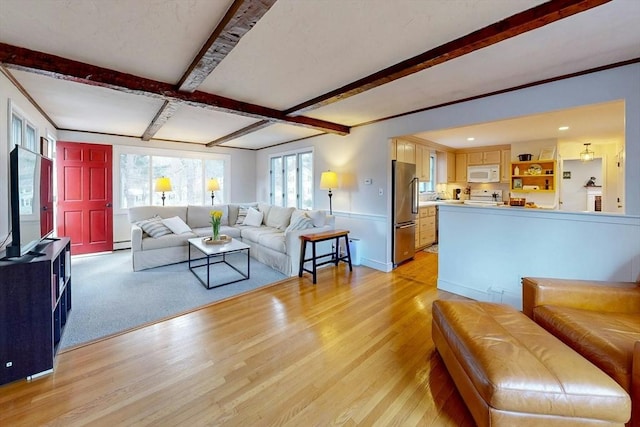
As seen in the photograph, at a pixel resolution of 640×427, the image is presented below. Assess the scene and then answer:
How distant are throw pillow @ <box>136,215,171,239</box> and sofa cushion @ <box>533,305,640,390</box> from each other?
194 inches

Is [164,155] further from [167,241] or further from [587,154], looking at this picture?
[587,154]

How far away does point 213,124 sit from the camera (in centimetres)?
462

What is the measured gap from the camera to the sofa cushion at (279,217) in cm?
505

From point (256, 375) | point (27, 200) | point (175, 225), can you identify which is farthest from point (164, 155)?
point (256, 375)

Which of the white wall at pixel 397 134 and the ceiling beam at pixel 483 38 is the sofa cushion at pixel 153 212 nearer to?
the white wall at pixel 397 134

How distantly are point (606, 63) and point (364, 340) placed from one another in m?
3.14

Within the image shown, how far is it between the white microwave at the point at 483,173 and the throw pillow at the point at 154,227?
654 cm

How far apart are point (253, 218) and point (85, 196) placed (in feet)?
10.3

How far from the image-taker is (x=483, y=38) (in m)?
1.89

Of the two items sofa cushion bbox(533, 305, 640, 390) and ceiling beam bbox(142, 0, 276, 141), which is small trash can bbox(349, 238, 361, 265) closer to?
sofa cushion bbox(533, 305, 640, 390)

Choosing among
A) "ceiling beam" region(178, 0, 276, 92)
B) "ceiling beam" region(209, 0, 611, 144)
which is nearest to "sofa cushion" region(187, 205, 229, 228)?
"ceiling beam" region(178, 0, 276, 92)

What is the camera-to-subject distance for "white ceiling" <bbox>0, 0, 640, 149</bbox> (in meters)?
1.68

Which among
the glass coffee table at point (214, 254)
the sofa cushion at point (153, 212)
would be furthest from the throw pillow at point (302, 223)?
the sofa cushion at point (153, 212)

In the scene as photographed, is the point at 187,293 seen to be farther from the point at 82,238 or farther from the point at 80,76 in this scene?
the point at 82,238
